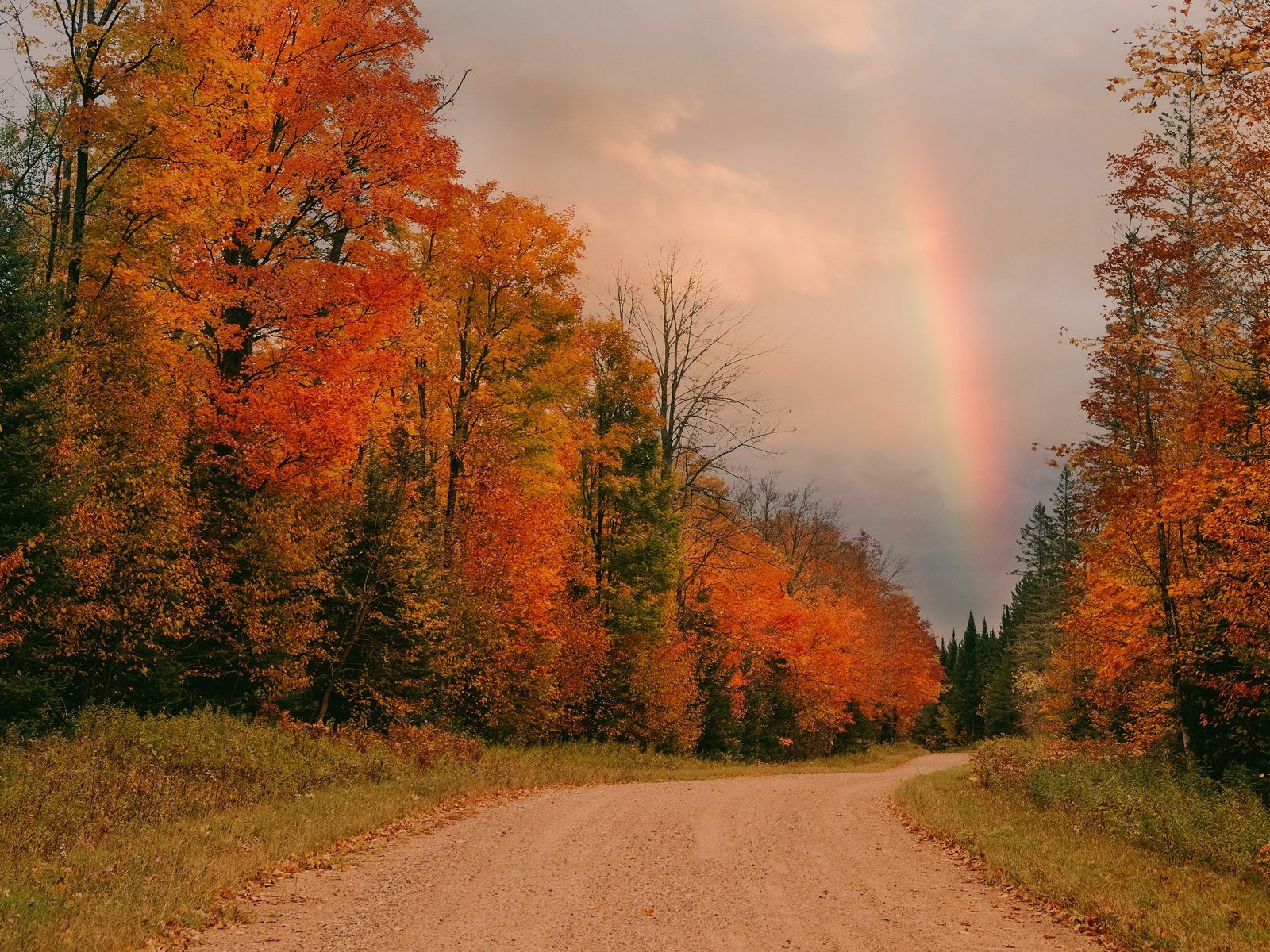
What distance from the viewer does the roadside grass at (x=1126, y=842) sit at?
30.0 feet

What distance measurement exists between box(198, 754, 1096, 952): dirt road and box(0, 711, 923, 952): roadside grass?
→ 0.68 meters

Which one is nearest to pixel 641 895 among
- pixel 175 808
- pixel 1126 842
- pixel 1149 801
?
pixel 175 808

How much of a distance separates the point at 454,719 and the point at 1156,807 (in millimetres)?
17944

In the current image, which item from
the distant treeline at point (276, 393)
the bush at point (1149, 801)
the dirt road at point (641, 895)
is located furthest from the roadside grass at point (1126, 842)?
the distant treeline at point (276, 393)

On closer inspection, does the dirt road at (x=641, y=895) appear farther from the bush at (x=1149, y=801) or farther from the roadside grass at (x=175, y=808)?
the bush at (x=1149, y=801)


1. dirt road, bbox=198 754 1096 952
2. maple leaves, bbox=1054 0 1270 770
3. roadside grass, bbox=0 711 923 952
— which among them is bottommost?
dirt road, bbox=198 754 1096 952

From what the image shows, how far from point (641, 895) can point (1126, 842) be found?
8492 mm

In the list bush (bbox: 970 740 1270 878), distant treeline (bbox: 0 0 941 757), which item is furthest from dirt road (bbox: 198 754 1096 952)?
distant treeline (bbox: 0 0 941 757)

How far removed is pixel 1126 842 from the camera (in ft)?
45.4

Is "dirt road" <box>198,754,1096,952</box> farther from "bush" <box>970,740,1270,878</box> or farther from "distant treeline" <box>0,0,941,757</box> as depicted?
"distant treeline" <box>0,0,941,757</box>

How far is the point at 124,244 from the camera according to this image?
1738 cm

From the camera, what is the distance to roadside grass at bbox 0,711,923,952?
7926 mm

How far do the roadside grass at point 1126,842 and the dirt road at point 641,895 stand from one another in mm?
677

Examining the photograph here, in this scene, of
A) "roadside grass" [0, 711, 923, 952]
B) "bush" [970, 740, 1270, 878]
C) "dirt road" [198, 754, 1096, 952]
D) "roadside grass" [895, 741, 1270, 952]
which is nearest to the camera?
"roadside grass" [0, 711, 923, 952]
